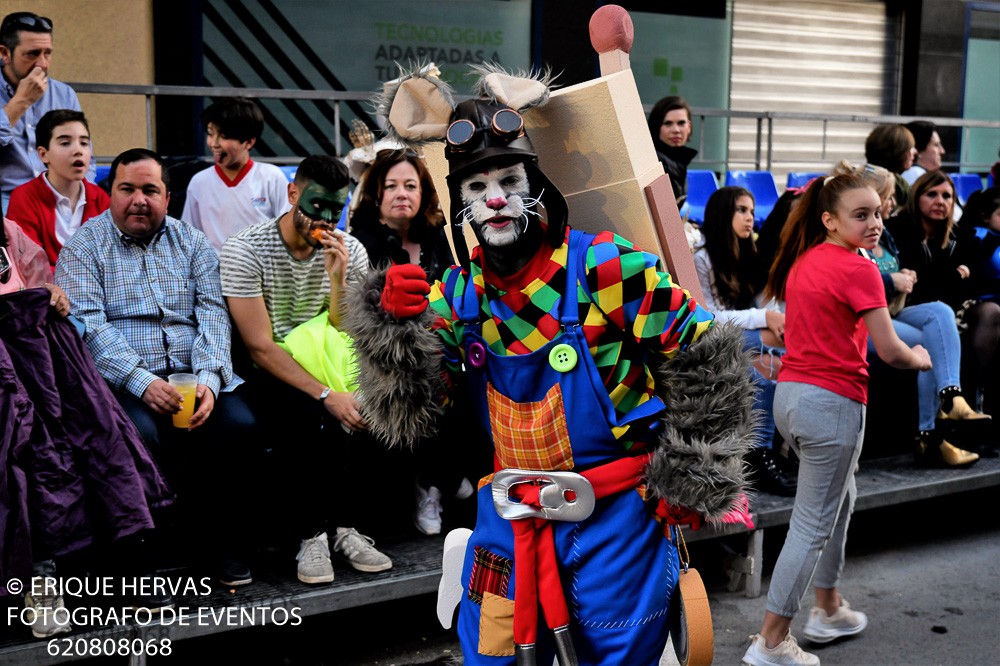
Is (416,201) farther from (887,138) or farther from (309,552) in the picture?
(887,138)

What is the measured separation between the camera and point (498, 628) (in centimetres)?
271

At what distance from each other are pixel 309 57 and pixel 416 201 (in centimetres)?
446

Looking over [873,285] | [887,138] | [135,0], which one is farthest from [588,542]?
[135,0]

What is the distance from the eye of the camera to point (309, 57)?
29.6 feet

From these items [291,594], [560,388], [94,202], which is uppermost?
[94,202]

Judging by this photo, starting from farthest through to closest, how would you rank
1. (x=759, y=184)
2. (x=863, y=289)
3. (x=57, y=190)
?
(x=759, y=184)
(x=57, y=190)
(x=863, y=289)

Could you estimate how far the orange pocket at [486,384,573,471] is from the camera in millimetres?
2652

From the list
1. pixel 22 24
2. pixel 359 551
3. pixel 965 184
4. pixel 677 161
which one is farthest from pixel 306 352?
pixel 965 184

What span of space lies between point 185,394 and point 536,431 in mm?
1883

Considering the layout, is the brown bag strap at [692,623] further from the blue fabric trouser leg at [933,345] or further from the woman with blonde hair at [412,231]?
the blue fabric trouser leg at [933,345]

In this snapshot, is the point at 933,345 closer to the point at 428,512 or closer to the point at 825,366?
the point at 825,366

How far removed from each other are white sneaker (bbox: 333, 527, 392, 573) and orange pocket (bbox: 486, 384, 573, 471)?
65.6 inches

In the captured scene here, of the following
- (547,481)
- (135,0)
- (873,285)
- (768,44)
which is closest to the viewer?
(547,481)

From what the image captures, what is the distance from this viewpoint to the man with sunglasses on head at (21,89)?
4.99m
